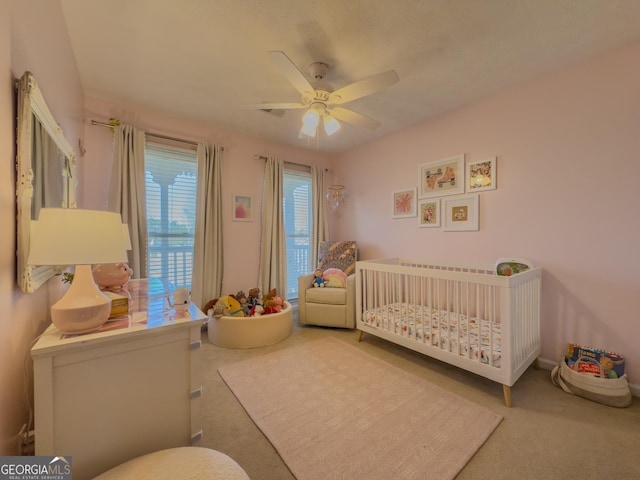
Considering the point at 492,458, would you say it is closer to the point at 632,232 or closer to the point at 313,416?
the point at 313,416

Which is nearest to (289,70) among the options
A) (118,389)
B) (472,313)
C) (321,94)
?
(321,94)

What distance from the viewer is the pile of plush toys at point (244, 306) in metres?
2.68

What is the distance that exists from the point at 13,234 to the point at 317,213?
3.24 metres

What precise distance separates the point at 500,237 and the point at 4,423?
319 centimetres

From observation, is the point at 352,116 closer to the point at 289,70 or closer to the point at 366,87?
the point at 366,87

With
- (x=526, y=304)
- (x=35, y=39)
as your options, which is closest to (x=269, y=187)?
(x=35, y=39)

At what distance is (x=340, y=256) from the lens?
368 centimetres

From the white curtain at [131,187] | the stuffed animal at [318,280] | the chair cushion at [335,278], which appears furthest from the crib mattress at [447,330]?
the white curtain at [131,187]

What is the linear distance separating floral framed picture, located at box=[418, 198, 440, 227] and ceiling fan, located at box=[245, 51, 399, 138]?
4.09 feet

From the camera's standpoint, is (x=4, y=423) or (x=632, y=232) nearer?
(x=4, y=423)

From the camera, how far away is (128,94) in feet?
7.98

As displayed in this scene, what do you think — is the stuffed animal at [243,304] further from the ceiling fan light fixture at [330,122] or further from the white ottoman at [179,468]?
the ceiling fan light fixture at [330,122]

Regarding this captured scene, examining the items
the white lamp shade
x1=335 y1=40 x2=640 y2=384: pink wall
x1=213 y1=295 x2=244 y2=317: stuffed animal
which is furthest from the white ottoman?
x1=335 y1=40 x2=640 y2=384: pink wall

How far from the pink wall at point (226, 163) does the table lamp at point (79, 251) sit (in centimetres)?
200
